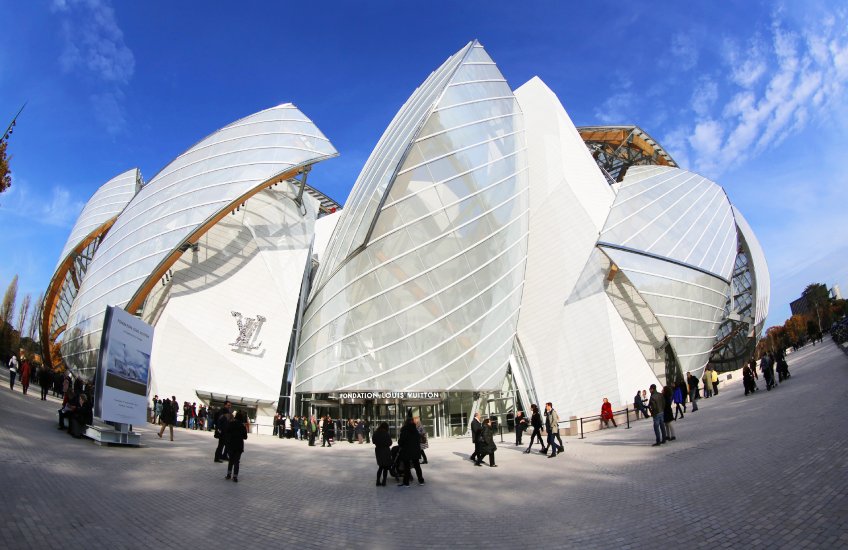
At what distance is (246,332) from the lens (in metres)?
26.5

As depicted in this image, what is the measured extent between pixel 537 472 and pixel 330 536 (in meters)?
6.11

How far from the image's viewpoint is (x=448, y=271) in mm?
23344

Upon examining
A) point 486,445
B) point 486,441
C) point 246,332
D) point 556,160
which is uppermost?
point 556,160

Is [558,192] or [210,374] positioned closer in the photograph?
[210,374]

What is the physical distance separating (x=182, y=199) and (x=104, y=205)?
11.9 m

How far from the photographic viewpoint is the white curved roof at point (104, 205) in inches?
1235

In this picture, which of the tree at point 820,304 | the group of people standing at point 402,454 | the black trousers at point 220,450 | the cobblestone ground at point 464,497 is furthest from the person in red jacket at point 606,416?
the tree at point 820,304

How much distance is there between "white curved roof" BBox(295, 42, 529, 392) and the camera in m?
22.9

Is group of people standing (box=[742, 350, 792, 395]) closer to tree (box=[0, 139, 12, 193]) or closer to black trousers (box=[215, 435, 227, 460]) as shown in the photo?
black trousers (box=[215, 435, 227, 460])

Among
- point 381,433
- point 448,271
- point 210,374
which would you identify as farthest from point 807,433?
point 210,374

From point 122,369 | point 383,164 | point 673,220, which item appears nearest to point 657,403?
point 122,369

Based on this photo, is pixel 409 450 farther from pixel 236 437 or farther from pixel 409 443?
pixel 236 437

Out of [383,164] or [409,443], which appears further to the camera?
[383,164]

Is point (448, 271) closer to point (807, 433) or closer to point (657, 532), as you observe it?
→ point (807, 433)
